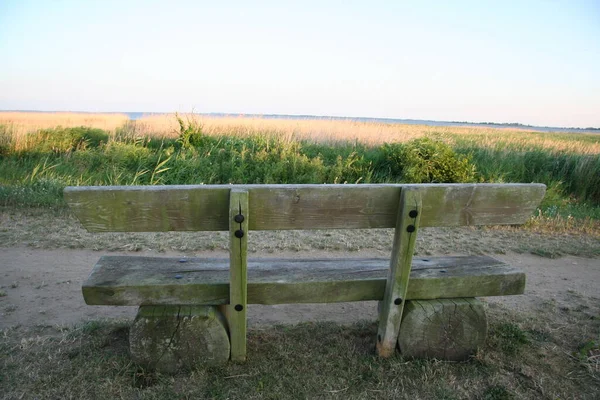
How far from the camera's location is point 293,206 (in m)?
2.46

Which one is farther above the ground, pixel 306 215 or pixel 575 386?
pixel 306 215

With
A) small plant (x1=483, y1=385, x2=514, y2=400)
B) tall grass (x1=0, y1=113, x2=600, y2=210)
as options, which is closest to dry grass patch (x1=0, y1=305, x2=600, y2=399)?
small plant (x1=483, y1=385, x2=514, y2=400)

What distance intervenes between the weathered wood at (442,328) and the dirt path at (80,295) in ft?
3.01

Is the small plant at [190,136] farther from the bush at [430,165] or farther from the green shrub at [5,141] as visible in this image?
the bush at [430,165]

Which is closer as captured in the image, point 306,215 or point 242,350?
point 306,215

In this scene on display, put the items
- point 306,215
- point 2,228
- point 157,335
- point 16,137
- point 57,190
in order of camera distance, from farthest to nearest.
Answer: point 16,137 < point 57,190 < point 2,228 < point 157,335 < point 306,215

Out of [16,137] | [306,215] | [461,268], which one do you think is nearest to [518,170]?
[461,268]

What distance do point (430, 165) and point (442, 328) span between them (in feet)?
24.3

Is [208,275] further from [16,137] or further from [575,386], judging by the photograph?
[16,137]

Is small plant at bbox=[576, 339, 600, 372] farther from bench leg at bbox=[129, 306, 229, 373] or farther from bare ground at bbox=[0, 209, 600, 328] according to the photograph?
bench leg at bbox=[129, 306, 229, 373]

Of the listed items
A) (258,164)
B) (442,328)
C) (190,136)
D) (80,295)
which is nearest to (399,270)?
(442,328)

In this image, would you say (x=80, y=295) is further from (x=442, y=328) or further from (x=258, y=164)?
(x=258, y=164)

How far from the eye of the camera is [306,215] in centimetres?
248

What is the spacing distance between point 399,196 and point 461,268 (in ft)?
2.78
